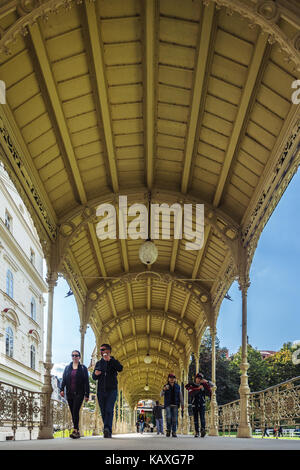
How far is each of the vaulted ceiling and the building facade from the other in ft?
43.0

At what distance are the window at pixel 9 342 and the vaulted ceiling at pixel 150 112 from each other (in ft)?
45.2

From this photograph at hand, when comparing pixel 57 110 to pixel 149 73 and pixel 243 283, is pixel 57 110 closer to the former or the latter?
pixel 149 73

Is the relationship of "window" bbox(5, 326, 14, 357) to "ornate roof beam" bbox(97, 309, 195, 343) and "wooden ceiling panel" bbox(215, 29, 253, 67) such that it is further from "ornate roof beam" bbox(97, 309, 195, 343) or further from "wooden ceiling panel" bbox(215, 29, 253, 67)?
"wooden ceiling panel" bbox(215, 29, 253, 67)

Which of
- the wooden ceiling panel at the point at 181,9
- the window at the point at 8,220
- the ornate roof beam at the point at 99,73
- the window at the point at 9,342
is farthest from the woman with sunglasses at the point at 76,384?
the window at the point at 8,220

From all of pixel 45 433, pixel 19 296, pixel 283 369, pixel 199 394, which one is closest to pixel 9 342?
pixel 19 296

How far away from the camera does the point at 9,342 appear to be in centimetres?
3031

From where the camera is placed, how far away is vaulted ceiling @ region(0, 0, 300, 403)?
28.7ft

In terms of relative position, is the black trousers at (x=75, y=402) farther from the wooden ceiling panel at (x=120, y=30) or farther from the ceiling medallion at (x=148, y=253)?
the wooden ceiling panel at (x=120, y=30)

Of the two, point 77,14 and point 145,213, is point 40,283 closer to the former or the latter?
point 145,213

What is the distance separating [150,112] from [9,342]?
22.2 meters

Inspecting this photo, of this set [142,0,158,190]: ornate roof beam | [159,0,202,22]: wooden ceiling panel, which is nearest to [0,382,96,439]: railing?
[142,0,158,190]: ornate roof beam

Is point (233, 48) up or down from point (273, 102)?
up

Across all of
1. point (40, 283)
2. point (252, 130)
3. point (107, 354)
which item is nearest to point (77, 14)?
point (252, 130)

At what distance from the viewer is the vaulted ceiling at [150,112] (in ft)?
28.7
